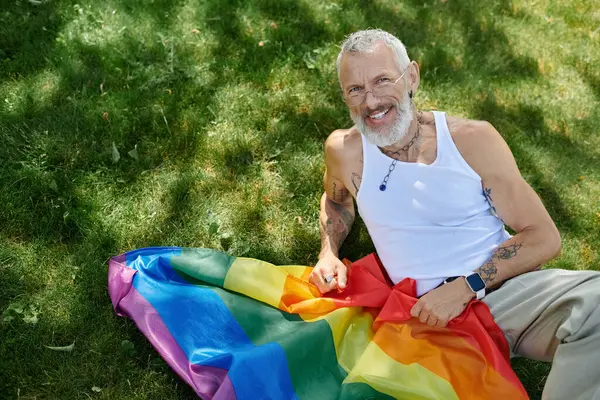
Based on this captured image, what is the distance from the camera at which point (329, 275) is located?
3688mm

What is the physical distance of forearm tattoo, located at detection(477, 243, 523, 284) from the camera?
11.1 feet

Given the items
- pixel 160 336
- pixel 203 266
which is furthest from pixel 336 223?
pixel 160 336

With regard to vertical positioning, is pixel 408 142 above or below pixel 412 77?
below

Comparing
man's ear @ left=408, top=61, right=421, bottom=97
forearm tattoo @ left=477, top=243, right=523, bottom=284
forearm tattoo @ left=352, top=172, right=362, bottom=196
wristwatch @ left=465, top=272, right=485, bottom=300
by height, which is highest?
man's ear @ left=408, top=61, right=421, bottom=97

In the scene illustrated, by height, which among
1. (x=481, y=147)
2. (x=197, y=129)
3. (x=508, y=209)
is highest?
(x=481, y=147)

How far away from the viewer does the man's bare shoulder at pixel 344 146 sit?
3.77 metres

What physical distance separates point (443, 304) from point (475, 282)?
0.22 metres

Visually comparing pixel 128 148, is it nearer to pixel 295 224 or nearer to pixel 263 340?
pixel 295 224

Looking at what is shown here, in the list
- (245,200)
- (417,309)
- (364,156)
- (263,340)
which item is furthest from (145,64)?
(417,309)

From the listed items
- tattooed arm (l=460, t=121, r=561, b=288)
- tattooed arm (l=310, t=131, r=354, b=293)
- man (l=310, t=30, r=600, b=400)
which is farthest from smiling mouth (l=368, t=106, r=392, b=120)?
tattooed arm (l=460, t=121, r=561, b=288)

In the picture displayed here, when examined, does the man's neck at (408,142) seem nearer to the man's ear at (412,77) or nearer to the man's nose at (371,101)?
the man's ear at (412,77)

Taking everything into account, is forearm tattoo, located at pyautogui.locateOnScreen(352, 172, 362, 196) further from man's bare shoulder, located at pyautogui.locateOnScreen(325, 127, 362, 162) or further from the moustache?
the moustache

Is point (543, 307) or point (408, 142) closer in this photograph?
point (543, 307)

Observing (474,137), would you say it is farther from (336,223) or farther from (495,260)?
(336,223)
